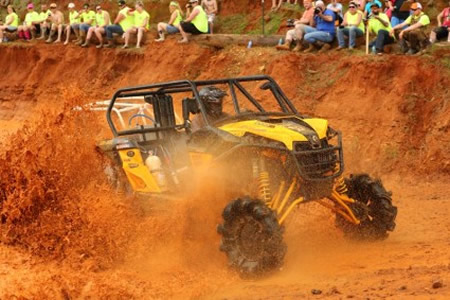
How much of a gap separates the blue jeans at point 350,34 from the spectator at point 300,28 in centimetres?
73

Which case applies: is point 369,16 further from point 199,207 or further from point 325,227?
point 199,207

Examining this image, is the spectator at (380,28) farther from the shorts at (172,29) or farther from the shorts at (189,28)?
the shorts at (172,29)

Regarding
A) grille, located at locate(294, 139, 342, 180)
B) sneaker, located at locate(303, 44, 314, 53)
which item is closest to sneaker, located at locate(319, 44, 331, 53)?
sneaker, located at locate(303, 44, 314, 53)

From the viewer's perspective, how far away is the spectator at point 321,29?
51.3 feet

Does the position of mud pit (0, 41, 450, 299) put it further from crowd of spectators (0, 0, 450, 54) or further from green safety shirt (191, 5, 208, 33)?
green safety shirt (191, 5, 208, 33)

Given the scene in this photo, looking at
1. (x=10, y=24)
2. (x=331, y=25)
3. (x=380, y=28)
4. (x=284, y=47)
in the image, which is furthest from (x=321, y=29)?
(x=10, y=24)

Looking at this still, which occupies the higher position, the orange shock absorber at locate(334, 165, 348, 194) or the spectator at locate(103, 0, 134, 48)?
the spectator at locate(103, 0, 134, 48)

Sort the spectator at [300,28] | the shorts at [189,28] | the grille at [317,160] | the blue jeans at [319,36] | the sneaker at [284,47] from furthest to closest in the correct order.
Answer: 1. the shorts at [189,28]
2. the sneaker at [284,47]
3. the spectator at [300,28]
4. the blue jeans at [319,36]
5. the grille at [317,160]

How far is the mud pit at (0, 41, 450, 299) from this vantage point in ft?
25.5

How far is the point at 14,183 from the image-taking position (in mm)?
9422

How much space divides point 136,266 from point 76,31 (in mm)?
13857

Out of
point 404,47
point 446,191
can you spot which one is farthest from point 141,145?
point 404,47

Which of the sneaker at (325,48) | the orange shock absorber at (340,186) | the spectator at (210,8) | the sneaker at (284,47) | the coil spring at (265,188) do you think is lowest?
the orange shock absorber at (340,186)

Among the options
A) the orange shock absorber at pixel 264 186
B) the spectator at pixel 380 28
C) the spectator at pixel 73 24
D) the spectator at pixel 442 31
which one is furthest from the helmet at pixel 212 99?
the spectator at pixel 73 24
